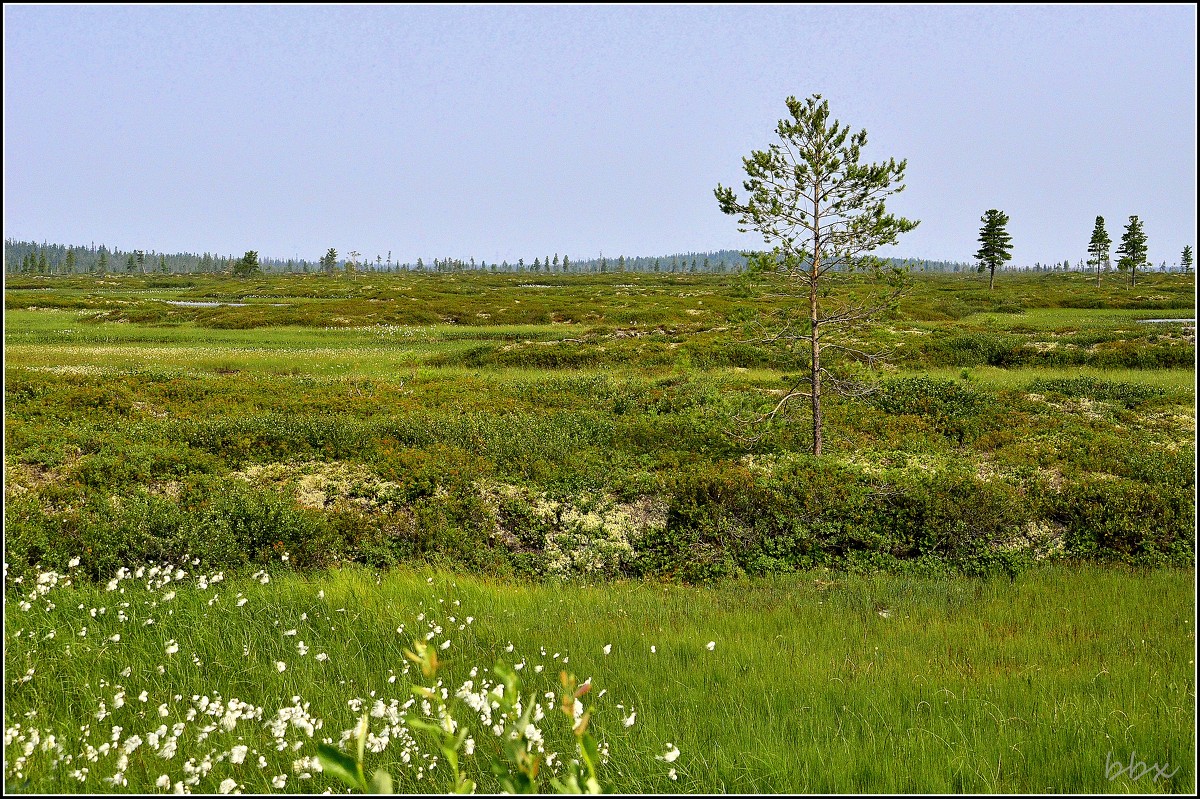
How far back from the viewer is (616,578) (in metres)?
10.8

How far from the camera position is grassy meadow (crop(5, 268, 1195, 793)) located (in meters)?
4.97

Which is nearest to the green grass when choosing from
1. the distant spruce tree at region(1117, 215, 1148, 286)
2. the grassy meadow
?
the grassy meadow

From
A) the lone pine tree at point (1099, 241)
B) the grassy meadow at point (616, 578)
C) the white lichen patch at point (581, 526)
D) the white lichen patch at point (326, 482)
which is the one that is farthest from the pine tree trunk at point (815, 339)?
the lone pine tree at point (1099, 241)

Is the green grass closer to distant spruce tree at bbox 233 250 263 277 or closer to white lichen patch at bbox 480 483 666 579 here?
white lichen patch at bbox 480 483 666 579

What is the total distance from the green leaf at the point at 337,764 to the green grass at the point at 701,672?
3016mm

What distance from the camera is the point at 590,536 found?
39.3ft

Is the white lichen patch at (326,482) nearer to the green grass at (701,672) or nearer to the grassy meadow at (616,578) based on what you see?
the grassy meadow at (616,578)

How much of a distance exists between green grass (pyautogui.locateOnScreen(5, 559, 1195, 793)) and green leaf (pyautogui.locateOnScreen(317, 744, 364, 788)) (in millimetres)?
3016

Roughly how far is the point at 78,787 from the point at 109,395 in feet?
61.7

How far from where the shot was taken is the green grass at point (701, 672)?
477 cm

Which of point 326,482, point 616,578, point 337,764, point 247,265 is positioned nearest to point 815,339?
point 616,578

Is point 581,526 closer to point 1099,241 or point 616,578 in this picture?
point 616,578

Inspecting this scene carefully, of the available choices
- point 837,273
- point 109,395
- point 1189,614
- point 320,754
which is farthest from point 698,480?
point 109,395

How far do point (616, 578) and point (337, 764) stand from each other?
8.97 metres
